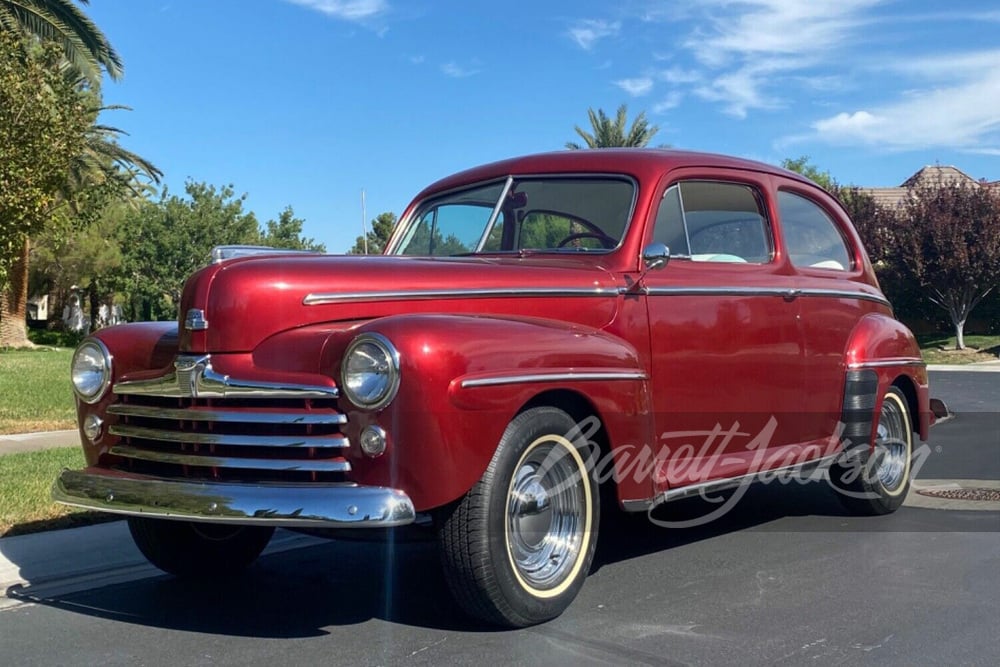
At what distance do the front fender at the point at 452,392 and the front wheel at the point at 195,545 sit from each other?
1.54m

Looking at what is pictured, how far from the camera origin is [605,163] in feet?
17.2

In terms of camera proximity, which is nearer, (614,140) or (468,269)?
(468,269)

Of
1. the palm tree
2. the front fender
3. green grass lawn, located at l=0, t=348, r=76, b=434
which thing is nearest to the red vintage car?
the front fender

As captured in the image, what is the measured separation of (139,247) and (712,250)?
40.2 meters

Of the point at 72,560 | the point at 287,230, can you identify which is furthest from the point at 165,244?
the point at 72,560

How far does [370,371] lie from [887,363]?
377cm

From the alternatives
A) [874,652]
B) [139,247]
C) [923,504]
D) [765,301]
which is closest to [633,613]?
[874,652]

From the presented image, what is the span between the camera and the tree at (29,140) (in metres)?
11.2

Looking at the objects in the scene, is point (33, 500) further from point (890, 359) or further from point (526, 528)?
point (890, 359)

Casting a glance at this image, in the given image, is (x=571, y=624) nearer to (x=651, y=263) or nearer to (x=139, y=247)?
(x=651, y=263)

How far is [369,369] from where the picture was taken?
3609 mm

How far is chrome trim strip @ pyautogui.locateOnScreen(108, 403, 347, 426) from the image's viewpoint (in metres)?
3.64

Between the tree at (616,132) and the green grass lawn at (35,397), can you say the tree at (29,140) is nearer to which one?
the green grass lawn at (35,397)

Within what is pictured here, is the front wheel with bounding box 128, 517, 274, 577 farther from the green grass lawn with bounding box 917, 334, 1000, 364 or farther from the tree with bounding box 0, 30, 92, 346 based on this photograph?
the green grass lawn with bounding box 917, 334, 1000, 364
